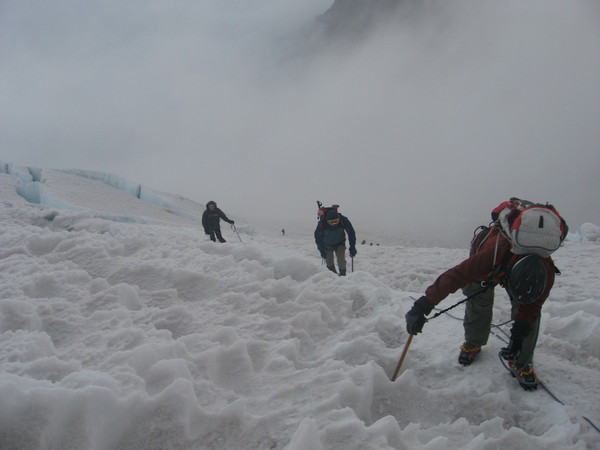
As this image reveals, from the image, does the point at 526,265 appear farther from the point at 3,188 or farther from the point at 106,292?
the point at 3,188

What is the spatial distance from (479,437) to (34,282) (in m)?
4.83

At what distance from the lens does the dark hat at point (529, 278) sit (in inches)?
106

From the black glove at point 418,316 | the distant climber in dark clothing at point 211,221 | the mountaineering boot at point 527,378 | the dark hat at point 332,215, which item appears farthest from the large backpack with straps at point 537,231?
the distant climber in dark clothing at point 211,221

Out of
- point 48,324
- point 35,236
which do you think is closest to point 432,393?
point 48,324

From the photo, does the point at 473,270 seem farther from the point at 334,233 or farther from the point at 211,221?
the point at 211,221

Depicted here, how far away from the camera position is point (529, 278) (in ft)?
8.87

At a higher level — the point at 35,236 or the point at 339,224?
the point at 339,224

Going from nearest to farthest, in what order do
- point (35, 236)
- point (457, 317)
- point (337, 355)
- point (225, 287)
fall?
point (337, 355) → point (457, 317) → point (225, 287) → point (35, 236)

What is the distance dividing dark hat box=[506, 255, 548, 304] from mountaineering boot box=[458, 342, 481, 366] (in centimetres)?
90

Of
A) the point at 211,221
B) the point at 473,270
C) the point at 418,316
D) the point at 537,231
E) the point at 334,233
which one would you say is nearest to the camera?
the point at 537,231

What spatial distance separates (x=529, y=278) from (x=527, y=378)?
0.98 m

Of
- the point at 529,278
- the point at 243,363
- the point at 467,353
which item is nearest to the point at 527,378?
the point at 467,353

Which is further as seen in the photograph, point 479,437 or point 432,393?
point 432,393

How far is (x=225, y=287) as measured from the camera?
4898 millimetres
